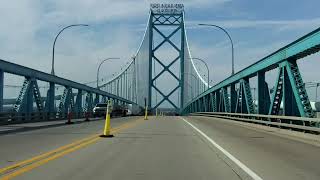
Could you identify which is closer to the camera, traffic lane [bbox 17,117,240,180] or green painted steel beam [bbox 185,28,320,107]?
traffic lane [bbox 17,117,240,180]

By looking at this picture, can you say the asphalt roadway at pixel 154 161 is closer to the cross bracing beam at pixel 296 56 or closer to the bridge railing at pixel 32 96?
the cross bracing beam at pixel 296 56

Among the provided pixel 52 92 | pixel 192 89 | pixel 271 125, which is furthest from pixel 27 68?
pixel 192 89

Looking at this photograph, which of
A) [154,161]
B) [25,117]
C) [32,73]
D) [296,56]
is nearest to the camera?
[154,161]

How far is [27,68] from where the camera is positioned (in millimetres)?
43344

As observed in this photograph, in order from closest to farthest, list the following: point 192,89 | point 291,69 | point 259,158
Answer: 1. point 259,158
2. point 291,69
3. point 192,89

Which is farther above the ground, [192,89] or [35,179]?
[192,89]

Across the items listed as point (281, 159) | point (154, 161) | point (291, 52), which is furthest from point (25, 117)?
point (281, 159)

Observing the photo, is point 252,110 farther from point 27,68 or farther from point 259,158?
point 259,158

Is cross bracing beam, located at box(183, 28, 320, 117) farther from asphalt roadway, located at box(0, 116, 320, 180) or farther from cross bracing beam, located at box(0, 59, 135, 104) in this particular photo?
cross bracing beam, located at box(0, 59, 135, 104)

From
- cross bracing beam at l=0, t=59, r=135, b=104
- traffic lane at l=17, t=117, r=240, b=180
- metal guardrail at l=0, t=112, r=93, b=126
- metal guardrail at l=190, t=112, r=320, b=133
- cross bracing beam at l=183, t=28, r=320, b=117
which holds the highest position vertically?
cross bracing beam at l=0, t=59, r=135, b=104

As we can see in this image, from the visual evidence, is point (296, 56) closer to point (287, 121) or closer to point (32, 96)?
point (287, 121)

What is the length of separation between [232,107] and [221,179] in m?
38.4

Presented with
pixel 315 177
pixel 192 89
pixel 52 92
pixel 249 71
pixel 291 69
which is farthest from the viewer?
pixel 192 89

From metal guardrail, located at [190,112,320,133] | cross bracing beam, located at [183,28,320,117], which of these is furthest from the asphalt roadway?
cross bracing beam, located at [183,28,320,117]
